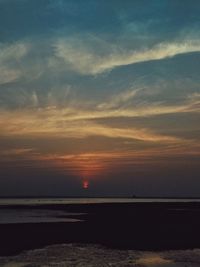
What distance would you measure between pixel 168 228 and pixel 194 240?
861 cm

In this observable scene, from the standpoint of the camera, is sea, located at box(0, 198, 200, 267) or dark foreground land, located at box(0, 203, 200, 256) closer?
sea, located at box(0, 198, 200, 267)

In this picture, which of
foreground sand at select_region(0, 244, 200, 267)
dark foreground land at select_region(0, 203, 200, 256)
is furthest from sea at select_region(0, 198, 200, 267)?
dark foreground land at select_region(0, 203, 200, 256)

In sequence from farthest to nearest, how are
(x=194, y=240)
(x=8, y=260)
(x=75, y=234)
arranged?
(x=75, y=234) → (x=194, y=240) → (x=8, y=260)

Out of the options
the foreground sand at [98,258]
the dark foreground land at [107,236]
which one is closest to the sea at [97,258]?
the foreground sand at [98,258]

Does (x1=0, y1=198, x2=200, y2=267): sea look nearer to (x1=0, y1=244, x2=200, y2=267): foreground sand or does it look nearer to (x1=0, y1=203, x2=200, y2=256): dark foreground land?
(x1=0, y1=244, x2=200, y2=267): foreground sand

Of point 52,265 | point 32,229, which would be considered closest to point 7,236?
point 32,229

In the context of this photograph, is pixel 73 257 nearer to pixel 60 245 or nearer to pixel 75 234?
pixel 60 245

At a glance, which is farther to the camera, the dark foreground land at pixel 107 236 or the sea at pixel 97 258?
the dark foreground land at pixel 107 236

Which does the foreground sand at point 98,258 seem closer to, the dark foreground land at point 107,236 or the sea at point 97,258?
the sea at point 97,258

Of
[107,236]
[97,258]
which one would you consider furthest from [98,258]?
[107,236]

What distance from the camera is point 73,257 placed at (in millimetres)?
26094

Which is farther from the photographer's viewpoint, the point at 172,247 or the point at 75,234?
the point at 75,234

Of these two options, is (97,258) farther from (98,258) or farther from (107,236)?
(107,236)

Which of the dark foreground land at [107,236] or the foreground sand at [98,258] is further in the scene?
the dark foreground land at [107,236]
